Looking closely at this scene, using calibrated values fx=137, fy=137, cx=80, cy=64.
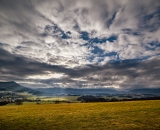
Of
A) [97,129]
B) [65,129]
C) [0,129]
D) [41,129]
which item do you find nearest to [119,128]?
[97,129]

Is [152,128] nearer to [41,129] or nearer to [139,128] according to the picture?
[139,128]

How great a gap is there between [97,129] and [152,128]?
6450mm

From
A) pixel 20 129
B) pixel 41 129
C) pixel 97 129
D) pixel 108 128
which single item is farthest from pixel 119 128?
pixel 20 129

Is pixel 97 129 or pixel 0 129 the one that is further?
pixel 0 129

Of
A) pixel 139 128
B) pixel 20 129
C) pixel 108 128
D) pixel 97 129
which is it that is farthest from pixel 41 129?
pixel 139 128

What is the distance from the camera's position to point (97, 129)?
16.7 m

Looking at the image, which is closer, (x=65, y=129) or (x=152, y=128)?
(x=152, y=128)

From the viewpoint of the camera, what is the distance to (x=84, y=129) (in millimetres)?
16828

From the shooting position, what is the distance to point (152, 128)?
1614 centimetres

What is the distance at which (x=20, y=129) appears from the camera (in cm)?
1800

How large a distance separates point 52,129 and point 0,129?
7102 mm

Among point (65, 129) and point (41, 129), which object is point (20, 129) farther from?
point (65, 129)

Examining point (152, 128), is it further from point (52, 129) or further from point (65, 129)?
point (52, 129)

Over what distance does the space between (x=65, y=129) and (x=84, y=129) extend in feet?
7.93
